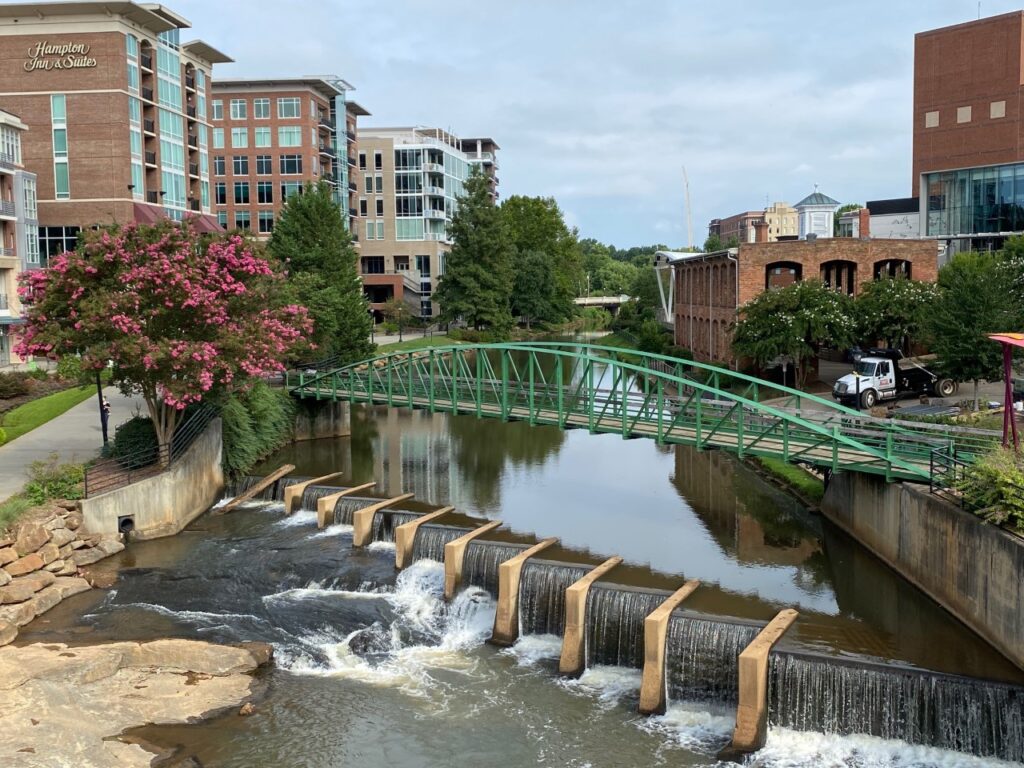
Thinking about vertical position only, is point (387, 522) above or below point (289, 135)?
below

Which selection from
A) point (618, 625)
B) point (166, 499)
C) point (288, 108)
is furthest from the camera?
point (288, 108)

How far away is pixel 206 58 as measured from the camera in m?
69.6

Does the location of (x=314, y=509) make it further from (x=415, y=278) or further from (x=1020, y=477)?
(x=415, y=278)

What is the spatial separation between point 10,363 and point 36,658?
3771 centimetres

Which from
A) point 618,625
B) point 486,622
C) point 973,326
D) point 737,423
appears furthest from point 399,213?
point 618,625

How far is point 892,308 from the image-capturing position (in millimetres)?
44688

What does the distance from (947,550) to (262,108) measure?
7618cm

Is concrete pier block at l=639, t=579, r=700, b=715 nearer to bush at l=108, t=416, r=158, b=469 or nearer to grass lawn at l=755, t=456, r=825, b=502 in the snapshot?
grass lawn at l=755, t=456, r=825, b=502

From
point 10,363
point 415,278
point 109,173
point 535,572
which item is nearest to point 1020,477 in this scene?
point 535,572

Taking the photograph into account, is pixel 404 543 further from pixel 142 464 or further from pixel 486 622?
pixel 142 464

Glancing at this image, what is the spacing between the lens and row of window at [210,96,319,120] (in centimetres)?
8488

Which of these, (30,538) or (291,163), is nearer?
(30,538)

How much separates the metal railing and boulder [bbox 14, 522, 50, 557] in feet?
7.36

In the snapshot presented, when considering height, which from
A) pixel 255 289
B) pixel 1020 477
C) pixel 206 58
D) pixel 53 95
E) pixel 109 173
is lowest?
pixel 1020 477
